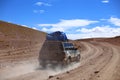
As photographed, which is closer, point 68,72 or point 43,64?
point 68,72

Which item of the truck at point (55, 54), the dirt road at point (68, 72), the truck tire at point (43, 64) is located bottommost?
the dirt road at point (68, 72)

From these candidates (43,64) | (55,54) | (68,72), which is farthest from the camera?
(43,64)

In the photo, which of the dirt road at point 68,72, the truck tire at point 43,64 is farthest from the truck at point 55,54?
the dirt road at point 68,72

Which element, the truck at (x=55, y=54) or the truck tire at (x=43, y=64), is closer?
the truck at (x=55, y=54)

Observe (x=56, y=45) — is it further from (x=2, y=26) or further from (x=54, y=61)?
(x=2, y=26)

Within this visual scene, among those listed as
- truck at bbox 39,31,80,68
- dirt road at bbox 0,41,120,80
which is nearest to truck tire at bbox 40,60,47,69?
truck at bbox 39,31,80,68

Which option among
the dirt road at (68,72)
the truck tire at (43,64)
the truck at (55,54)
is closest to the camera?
the dirt road at (68,72)

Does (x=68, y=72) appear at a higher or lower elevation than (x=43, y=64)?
lower

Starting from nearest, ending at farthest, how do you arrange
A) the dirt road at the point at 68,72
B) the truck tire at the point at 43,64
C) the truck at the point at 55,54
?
the dirt road at the point at 68,72, the truck at the point at 55,54, the truck tire at the point at 43,64

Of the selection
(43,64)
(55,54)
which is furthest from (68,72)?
(43,64)

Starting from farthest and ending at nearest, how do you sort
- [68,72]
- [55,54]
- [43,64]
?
1. [43,64]
2. [55,54]
3. [68,72]

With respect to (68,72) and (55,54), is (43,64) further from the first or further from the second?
(68,72)

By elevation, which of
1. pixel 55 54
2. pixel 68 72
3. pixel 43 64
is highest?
pixel 55 54

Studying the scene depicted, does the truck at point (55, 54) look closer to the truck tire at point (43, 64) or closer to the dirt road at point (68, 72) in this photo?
the truck tire at point (43, 64)
